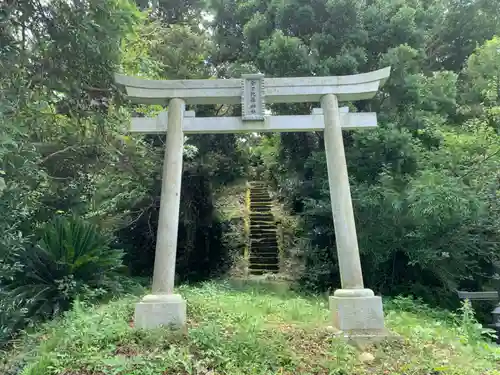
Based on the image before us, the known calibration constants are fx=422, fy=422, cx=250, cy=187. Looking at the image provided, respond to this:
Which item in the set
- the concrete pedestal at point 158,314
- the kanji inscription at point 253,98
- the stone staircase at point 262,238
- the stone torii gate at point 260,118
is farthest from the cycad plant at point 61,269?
the stone staircase at point 262,238

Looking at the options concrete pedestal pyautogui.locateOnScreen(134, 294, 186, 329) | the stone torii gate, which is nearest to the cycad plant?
concrete pedestal pyautogui.locateOnScreen(134, 294, 186, 329)

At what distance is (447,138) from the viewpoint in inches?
A: 371

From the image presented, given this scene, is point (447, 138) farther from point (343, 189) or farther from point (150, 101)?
point (150, 101)

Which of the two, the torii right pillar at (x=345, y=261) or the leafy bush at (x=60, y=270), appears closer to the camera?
the torii right pillar at (x=345, y=261)

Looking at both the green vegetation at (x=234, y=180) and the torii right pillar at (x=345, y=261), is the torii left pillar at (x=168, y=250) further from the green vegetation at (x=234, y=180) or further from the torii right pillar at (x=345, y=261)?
the torii right pillar at (x=345, y=261)

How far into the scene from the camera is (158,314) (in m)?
5.19

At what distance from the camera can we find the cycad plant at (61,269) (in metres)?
6.32

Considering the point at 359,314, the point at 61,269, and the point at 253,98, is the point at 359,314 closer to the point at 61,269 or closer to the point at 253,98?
the point at 253,98

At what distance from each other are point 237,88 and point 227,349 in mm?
3754

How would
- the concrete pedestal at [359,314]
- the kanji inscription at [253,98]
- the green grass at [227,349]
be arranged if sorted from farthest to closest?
1. the kanji inscription at [253,98]
2. the concrete pedestal at [359,314]
3. the green grass at [227,349]

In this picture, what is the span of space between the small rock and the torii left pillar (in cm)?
215

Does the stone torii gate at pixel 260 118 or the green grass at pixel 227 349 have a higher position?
the stone torii gate at pixel 260 118

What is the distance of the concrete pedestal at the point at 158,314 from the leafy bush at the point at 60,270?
5.70 ft

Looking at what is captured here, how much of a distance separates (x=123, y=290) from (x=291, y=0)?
7.68m
